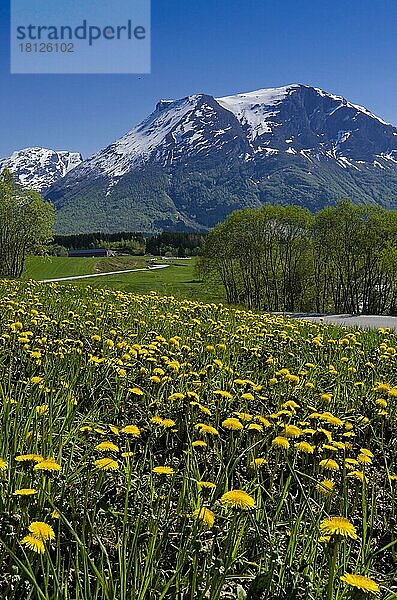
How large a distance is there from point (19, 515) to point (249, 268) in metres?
36.2

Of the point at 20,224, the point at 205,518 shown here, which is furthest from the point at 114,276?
the point at 205,518

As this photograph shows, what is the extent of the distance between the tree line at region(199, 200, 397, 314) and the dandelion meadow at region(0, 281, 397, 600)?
27621mm

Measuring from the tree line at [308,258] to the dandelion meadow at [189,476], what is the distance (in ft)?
90.6

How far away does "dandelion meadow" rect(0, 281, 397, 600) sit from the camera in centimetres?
184

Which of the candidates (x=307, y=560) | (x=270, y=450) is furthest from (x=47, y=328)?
(x=307, y=560)

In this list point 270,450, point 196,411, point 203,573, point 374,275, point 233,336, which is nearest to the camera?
point 203,573

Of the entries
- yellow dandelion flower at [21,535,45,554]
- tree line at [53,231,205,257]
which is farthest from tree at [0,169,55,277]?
tree line at [53,231,205,257]

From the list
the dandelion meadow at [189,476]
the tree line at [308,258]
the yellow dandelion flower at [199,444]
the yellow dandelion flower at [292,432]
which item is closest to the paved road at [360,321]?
the tree line at [308,258]

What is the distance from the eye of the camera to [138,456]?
3176mm

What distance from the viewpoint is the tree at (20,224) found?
3934cm

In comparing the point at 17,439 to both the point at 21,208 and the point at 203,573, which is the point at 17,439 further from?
the point at 21,208

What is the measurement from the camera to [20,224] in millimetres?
39781

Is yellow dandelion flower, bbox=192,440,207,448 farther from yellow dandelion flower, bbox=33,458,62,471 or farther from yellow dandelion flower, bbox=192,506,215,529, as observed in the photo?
yellow dandelion flower, bbox=33,458,62,471

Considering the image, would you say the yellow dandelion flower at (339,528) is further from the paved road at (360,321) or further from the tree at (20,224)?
the tree at (20,224)
